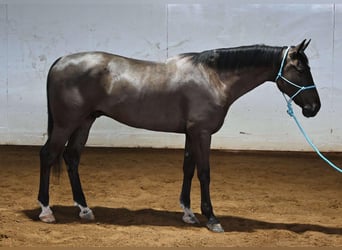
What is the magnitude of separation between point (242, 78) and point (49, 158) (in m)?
1.63

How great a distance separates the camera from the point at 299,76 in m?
3.44

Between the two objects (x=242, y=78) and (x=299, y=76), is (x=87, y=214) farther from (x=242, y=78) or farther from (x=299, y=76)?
(x=299, y=76)

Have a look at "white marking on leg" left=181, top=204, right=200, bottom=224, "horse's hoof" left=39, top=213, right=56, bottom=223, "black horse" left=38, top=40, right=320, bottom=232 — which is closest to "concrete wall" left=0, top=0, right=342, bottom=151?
"white marking on leg" left=181, top=204, right=200, bottom=224

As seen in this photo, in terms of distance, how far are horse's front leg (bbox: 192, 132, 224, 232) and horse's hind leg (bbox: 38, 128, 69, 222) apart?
40.7 inches

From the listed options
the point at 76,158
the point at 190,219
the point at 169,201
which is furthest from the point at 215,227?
the point at 76,158

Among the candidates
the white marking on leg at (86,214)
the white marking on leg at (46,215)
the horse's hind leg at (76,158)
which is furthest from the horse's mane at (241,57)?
the white marking on leg at (46,215)

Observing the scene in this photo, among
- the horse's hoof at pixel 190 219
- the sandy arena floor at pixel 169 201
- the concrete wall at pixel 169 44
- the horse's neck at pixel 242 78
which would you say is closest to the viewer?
the sandy arena floor at pixel 169 201

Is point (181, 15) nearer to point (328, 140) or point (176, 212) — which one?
point (328, 140)

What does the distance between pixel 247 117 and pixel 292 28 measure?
4.85 ft

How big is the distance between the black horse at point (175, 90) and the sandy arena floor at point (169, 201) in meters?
0.26

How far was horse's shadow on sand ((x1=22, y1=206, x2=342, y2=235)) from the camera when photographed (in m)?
3.56

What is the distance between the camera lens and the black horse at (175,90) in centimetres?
346

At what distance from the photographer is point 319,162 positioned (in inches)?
250

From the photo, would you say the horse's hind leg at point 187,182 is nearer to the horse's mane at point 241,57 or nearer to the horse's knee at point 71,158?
the horse's mane at point 241,57
